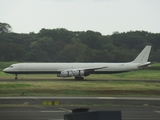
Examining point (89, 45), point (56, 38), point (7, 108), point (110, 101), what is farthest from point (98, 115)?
point (56, 38)

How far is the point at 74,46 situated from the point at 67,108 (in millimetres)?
115520

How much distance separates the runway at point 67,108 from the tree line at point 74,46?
91.1 m

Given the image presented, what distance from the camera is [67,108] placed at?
1094 inches

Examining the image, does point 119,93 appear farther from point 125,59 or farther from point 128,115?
point 125,59

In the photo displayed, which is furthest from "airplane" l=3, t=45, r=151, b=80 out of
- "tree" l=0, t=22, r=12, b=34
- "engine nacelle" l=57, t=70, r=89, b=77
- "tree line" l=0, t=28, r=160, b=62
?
"tree" l=0, t=22, r=12, b=34

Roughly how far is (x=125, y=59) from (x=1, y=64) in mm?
39406

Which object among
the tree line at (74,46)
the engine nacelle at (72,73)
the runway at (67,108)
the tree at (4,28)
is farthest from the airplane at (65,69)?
the tree at (4,28)

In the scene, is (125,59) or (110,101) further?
(125,59)

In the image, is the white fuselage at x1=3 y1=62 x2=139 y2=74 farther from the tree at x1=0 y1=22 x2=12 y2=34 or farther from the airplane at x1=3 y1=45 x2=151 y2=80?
the tree at x1=0 y1=22 x2=12 y2=34

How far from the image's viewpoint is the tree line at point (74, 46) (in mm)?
125875

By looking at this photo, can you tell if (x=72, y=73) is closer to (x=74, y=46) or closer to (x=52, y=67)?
(x=52, y=67)

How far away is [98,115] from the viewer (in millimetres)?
10141

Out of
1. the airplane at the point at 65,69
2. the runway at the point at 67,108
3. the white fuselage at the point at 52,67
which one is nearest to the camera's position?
the runway at the point at 67,108

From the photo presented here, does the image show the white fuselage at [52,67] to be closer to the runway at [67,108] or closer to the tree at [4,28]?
the runway at [67,108]
